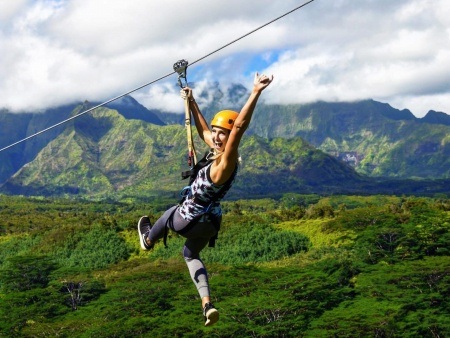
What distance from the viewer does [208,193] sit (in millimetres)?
6898

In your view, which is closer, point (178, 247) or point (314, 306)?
point (314, 306)

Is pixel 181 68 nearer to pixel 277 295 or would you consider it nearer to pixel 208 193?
pixel 208 193

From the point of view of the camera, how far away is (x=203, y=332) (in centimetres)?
4669

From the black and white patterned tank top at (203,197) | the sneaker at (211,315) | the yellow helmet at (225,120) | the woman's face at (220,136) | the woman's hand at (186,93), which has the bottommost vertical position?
the sneaker at (211,315)

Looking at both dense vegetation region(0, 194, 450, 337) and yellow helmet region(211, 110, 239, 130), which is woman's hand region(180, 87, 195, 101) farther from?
dense vegetation region(0, 194, 450, 337)

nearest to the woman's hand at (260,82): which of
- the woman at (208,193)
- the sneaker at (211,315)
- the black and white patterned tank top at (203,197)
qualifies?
the woman at (208,193)

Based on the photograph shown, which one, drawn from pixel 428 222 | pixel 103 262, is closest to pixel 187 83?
pixel 428 222

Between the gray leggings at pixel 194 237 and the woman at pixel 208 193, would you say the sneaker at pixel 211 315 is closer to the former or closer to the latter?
the woman at pixel 208 193

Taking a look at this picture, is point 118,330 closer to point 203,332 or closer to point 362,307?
point 203,332

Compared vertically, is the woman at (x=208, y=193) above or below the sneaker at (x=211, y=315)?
above

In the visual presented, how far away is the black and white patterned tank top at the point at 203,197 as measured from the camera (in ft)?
22.5

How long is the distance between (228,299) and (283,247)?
36.3 meters

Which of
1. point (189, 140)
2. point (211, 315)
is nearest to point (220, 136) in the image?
point (189, 140)

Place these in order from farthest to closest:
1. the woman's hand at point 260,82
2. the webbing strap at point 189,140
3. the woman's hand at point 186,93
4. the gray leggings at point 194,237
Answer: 1. the woman's hand at point 186,93
2. the webbing strap at point 189,140
3. the gray leggings at point 194,237
4. the woman's hand at point 260,82
